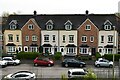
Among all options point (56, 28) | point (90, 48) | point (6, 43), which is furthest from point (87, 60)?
point (6, 43)

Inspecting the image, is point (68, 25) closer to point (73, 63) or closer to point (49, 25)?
point (49, 25)

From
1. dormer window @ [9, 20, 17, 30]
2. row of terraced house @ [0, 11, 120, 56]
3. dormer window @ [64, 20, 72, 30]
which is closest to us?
row of terraced house @ [0, 11, 120, 56]

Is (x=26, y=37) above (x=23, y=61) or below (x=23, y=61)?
above

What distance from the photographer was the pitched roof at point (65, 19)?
3775cm

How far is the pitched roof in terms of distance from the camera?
124 feet

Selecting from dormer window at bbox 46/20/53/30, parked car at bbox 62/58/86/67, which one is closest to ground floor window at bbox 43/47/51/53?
dormer window at bbox 46/20/53/30

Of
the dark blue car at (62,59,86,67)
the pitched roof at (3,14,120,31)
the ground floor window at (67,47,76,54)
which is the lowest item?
the dark blue car at (62,59,86,67)

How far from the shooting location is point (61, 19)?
3900 cm

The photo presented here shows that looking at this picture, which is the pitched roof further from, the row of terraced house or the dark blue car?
the dark blue car

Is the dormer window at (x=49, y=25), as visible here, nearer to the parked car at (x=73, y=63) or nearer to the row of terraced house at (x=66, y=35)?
the row of terraced house at (x=66, y=35)

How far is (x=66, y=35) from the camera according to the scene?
3756 cm

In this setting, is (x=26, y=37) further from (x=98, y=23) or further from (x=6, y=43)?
(x=98, y=23)

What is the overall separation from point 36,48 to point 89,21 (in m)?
7.92

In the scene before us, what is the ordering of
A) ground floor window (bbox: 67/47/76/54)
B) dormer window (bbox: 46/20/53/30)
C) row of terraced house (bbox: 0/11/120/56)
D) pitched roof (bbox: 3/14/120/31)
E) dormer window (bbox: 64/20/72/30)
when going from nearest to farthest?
row of terraced house (bbox: 0/11/120/56)
ground floor window (bbox: 67/47/76/54)
dormer window (bbox: 64/20/72/30)
pitched roof (bbox: 3/14/120/31)
dormer window (bbox: 46/20/53/30)
